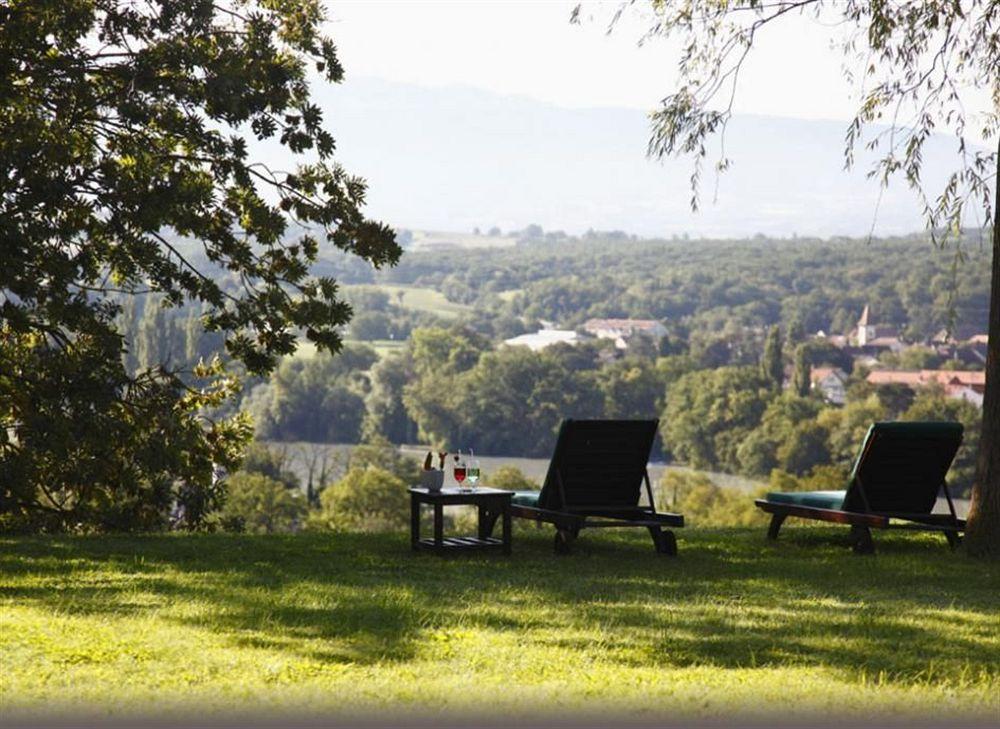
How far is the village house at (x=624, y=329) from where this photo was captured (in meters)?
87.1

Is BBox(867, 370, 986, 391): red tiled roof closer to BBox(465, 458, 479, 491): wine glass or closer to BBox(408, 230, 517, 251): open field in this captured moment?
BBox(408, 230, 517, 251): open field

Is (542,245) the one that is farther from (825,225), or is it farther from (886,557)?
(886,557)

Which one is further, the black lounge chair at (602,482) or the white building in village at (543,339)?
the white building in village at (543,339)

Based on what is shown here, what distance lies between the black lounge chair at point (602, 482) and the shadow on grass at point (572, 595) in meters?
0.21

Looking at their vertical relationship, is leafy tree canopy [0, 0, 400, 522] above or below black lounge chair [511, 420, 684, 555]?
above

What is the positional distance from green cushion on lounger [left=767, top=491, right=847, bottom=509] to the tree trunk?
0.76 metres

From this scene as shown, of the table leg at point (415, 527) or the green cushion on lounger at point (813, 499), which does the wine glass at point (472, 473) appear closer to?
the table leg at point (415, 527)

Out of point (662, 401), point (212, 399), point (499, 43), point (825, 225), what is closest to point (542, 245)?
point (499, 43)

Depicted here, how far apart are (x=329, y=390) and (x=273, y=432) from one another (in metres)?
3.90

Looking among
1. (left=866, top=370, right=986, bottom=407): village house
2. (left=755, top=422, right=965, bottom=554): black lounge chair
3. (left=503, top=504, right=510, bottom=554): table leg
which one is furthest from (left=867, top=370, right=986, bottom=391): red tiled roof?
(left=503, top=504, right=510, bottom=554): table leg

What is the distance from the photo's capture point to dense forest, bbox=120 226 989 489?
223 ft

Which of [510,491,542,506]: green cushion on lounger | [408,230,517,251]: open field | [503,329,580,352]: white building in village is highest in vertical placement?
[408,230,517,251]: open field

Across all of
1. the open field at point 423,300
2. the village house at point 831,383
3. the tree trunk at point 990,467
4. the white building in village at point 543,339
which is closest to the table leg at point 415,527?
the tree trunk at point 990,467

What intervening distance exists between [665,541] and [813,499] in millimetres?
1036
